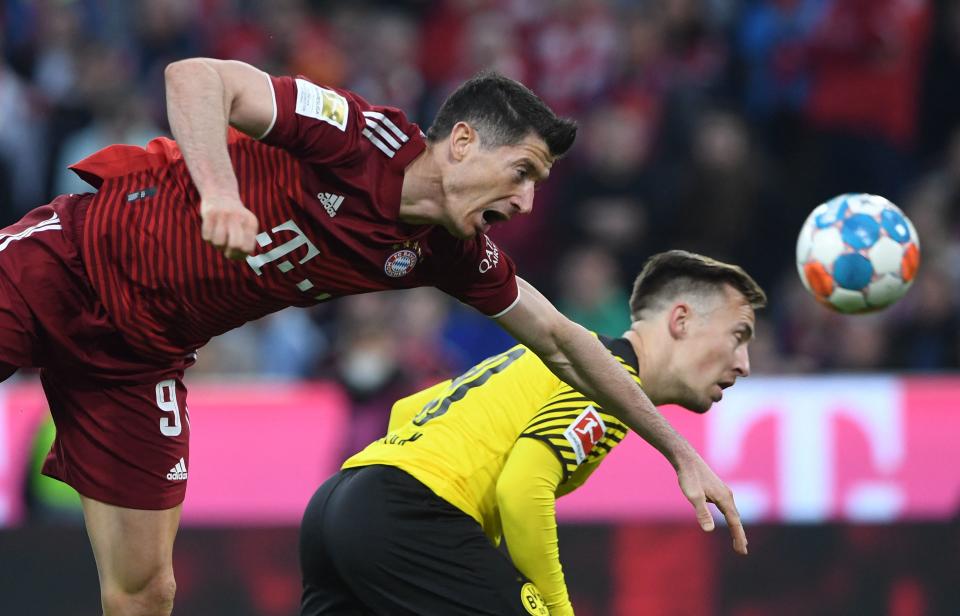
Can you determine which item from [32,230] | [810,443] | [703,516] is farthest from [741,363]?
[810,443]

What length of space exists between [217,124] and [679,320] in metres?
1.75

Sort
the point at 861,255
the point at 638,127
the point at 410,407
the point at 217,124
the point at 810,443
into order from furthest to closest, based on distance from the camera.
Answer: the point at 638,127
the point at 810,443
the point at 861,255
the point at 410,407
the point at 217,124

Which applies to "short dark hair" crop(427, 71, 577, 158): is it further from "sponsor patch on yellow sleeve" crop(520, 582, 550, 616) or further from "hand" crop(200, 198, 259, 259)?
"sponsor patch on yellow sleeve" crop(520, 582, 550, 616)

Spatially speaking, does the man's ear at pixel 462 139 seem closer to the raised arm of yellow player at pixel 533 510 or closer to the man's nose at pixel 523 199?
the man's nose at pixel 523 199

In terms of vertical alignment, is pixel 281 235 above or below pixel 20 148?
above

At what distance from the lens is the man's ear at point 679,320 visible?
4789 millimetres

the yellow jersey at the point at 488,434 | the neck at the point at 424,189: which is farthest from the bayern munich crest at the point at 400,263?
the yellow jersey at the point at 488,434

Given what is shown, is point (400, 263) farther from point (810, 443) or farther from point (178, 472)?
point (810, 443)

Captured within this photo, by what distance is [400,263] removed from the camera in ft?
14.3

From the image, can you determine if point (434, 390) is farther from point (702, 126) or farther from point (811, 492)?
point (702, 126)

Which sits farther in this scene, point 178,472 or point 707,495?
point 178,472

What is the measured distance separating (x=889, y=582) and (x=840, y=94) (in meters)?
4.09

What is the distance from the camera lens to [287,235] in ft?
13.9

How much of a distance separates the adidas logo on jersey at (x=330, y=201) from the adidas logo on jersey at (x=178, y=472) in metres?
1.13
